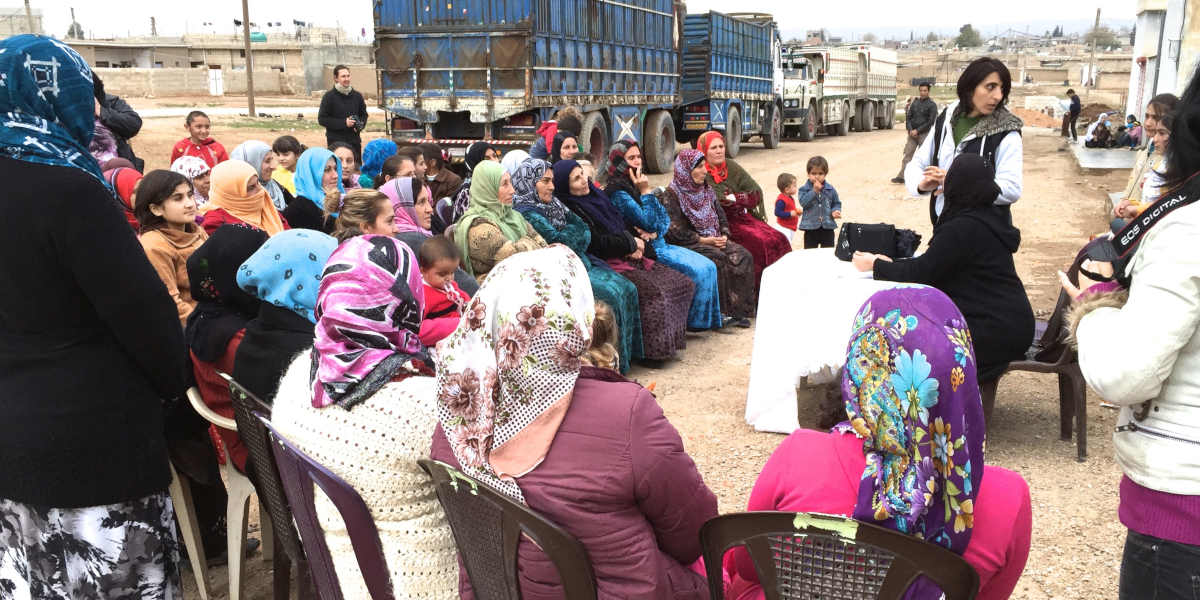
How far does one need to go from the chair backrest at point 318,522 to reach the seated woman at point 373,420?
0.8 inches

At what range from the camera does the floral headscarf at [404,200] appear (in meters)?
5.02

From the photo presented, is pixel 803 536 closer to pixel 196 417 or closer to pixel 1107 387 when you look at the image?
pixel 1107 387

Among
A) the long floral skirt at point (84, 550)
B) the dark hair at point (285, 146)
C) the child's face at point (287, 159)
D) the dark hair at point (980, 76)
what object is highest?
the dark hair at point (980, 76)

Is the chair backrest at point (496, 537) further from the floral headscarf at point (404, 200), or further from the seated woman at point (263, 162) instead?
the seated woman at point (263, 162)

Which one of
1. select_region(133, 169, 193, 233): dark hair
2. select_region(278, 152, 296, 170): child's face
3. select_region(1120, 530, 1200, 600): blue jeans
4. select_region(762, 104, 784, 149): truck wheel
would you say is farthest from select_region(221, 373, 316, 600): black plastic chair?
select_region(762, 104, 784, 149): truck wheel

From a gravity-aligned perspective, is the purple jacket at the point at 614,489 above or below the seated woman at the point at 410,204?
below

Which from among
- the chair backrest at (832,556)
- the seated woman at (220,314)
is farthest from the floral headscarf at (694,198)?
the chair backrest at (832,556)

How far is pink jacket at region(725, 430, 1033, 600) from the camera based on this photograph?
71.3 inches

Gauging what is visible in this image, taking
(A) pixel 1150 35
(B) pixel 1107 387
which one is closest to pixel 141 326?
(B) pixel 1107 387

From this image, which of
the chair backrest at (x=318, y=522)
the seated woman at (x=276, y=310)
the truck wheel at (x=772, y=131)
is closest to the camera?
the chair backrest at (x=318, y=522)

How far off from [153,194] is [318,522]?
2.31 metres

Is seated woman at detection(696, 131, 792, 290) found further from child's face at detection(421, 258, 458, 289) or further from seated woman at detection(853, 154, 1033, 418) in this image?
child's face at detection(421, 258, 458, 289)

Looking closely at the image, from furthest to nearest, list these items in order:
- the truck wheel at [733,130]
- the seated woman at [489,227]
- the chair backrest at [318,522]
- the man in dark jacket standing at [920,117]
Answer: the truck wheel at [733,130], the man in dark jacket standing at [920,117], the seated woman at [489,227], the chair backrest at [318,522]

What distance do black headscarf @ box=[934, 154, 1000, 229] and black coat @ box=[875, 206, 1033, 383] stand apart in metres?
0.04
